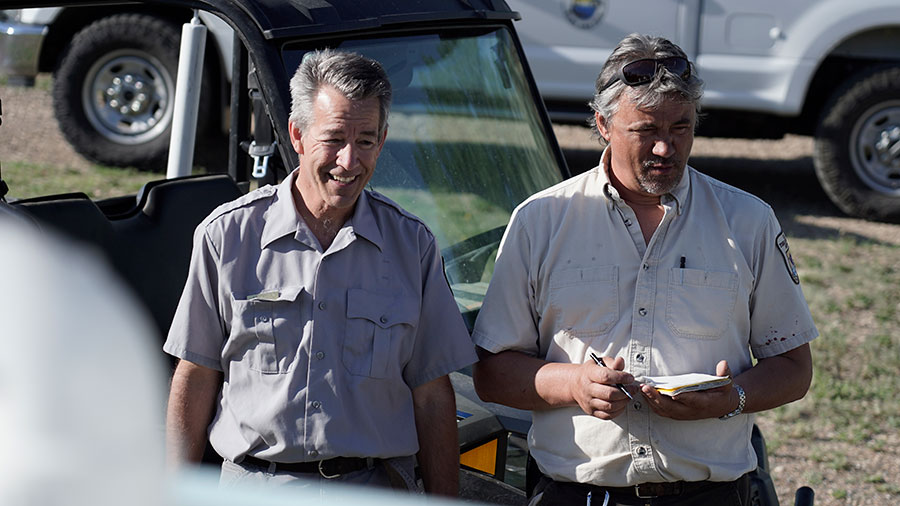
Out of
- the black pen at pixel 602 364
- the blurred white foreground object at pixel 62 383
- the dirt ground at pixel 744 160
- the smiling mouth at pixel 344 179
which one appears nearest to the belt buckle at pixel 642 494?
the black pen at pixel 602 364

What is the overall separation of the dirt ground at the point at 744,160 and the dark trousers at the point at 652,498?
6119mm

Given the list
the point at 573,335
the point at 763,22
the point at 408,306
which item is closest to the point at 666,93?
the point at 573,335

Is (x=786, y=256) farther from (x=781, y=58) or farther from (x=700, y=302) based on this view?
(x=781, y=58)

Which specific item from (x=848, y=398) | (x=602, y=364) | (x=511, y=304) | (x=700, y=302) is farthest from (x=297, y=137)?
(x=848, y=398)

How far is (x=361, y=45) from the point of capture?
341 cm

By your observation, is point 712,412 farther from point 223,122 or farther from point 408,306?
point 223,122

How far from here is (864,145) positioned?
28.1ft

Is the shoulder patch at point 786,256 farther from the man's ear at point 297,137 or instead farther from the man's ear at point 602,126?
the man's ear at point 297,137

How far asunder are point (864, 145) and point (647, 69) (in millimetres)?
6495

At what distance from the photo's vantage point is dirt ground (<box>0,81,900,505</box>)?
879 centimetres

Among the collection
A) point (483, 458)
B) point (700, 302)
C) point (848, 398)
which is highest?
point (700, 302)

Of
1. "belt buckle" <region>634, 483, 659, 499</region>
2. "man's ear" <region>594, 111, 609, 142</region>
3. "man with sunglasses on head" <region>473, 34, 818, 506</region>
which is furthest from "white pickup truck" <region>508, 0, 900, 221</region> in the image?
"belt buckle" <region>634, 483, 659, 499</region>

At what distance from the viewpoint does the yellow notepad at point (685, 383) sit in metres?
2.53

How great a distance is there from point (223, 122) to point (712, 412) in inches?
266
